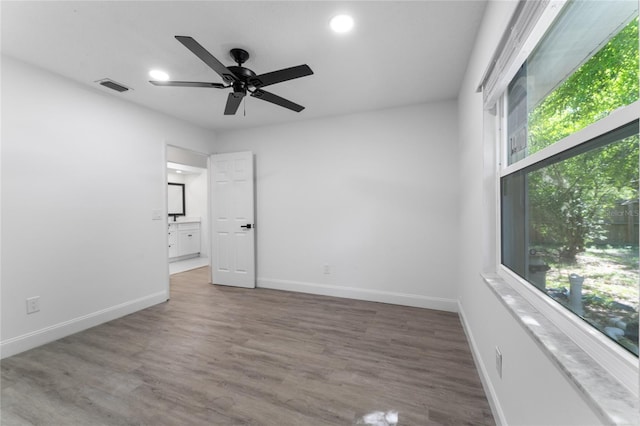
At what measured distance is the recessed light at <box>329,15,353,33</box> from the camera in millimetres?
1782

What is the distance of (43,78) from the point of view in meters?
2.44

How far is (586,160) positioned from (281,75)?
1759 mm

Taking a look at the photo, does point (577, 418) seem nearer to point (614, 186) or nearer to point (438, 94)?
point (614, 186)

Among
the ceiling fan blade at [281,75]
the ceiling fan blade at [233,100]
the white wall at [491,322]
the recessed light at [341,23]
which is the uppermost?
the recessed light at [341,23]

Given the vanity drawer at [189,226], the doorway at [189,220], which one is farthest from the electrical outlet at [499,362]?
the vanity drawer at [189,226]

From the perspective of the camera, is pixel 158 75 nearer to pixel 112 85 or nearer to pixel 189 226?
pixel 112 85

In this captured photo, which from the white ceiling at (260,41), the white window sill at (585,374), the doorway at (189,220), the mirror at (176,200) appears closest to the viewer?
the white window sill at (585,374)

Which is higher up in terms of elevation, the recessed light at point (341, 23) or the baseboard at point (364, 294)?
the recessed light at point (341, 23)

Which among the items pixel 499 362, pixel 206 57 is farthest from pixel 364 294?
pixel 206 57

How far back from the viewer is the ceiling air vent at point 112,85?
8.68 feet

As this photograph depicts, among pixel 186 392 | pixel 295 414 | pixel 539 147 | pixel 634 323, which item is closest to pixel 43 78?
pixel 186 392

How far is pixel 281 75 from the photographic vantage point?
1.90 meters

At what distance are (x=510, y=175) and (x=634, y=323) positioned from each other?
1.08 meters

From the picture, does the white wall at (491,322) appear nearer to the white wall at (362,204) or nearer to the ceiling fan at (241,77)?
the white wall at (362,204)
